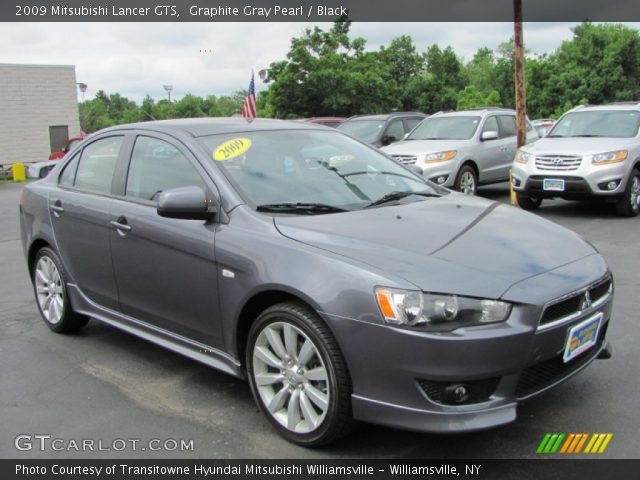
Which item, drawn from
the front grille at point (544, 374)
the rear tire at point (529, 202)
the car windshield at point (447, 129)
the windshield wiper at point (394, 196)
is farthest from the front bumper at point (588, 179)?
the front grille at point (544, 374)

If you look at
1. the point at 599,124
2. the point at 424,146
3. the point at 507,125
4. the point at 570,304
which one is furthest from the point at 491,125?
the point at 570,304

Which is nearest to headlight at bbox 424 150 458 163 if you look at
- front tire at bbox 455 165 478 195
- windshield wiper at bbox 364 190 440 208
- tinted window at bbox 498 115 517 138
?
front tire at bbox 455 165 478 195

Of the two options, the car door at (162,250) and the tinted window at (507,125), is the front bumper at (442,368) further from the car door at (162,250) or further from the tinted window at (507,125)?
the tinted window at (507,125)

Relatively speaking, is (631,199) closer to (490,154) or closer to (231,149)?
(490,154)

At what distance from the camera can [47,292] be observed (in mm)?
5305

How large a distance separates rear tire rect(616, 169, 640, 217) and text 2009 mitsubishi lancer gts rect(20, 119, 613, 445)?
618 cm

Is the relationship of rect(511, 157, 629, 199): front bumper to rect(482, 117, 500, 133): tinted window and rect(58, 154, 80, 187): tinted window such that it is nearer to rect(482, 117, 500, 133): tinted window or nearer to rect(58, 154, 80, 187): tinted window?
rect(482, 117, 500, 133): tinted window

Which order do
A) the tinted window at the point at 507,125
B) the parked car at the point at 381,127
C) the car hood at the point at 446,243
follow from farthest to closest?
the parked car at the point at 381,127, the tinted window at the point at 507,125, the car hood at the point at 446,243

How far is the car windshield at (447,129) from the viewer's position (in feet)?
40.1

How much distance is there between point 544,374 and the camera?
312cm

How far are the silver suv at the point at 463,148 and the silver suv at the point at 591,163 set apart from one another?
1.25m

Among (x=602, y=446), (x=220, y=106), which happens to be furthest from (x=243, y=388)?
(x=220, y=106)

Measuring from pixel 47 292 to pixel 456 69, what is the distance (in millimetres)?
63816

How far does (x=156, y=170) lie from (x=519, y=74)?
8.97m
